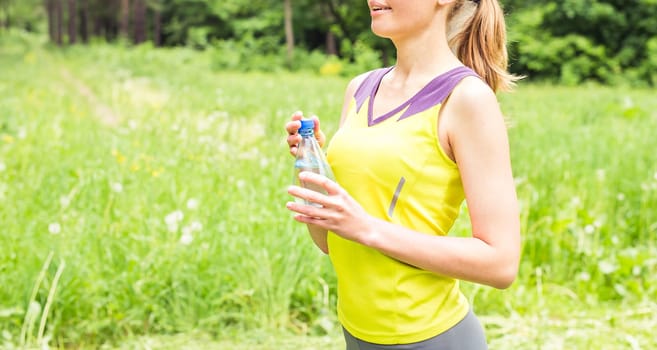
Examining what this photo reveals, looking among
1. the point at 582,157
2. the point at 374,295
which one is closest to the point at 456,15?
the point at 374,295

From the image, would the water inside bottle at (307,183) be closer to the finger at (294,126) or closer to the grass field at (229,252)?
the finger at (294,126)

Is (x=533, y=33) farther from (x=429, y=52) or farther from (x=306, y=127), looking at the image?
(x=306, y=127)

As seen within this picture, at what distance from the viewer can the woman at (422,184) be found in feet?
4.64

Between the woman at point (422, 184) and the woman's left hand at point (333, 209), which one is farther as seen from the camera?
the woman at point (422, 184)

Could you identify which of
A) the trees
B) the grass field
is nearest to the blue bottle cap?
the grass field

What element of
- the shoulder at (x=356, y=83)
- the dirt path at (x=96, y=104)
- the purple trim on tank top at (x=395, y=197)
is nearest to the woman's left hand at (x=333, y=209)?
the purple trim on tank top at (x=395, y=197)

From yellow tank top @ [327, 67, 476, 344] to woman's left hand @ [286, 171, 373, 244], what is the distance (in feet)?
0.44

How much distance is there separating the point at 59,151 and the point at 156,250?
2.73m

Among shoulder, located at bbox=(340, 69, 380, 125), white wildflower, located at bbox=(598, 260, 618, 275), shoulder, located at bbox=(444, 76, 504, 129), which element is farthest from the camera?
white wildflower, located at bbox=(598, 260, 618, 275)

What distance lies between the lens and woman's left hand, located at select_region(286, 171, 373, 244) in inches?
51.6

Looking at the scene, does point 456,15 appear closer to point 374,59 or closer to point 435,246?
point 435,246

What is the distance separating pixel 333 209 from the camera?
4.35 ft

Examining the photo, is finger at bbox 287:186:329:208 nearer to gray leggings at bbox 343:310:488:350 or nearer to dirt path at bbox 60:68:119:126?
gray leggings at bbox 343:310:488:350

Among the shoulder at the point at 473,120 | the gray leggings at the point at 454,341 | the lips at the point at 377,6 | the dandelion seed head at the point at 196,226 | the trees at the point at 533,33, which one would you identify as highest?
the lips at the point at 377,6
